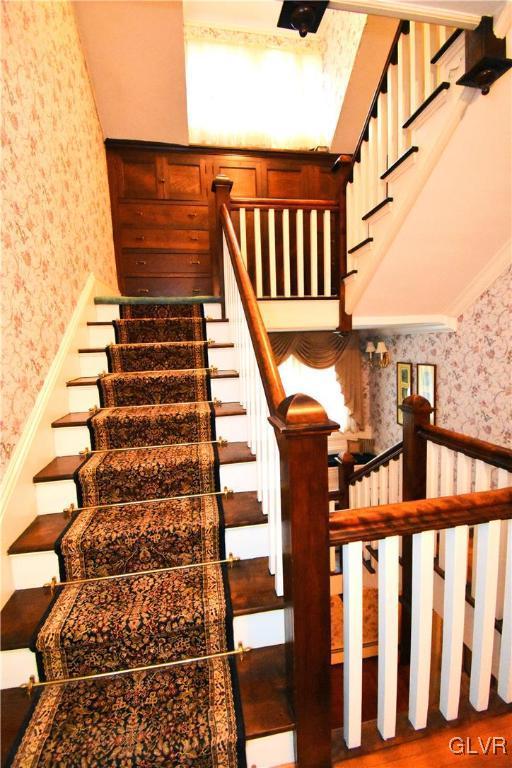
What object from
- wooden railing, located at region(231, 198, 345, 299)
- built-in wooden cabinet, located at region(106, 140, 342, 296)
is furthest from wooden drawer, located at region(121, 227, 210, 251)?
wooden railing, located at region(231, 198, 345, 299)

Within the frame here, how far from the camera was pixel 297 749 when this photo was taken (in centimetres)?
101

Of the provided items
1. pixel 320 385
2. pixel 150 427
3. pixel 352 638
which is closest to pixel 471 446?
pixel 352 638

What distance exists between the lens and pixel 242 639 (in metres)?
1.23

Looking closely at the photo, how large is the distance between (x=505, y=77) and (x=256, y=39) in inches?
146

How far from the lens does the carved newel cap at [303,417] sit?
0.89 meters

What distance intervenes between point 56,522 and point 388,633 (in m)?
1.30

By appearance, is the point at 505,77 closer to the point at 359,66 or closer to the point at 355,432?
the point at 359,66

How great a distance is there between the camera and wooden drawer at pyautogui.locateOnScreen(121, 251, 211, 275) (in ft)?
12.2

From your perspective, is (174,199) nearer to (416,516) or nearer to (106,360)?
(106,360)

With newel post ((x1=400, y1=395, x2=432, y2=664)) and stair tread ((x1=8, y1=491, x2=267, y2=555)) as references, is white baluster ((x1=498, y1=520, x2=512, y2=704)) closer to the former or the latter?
newel post ((x1=400, y1=395, x2=432, y2=664))

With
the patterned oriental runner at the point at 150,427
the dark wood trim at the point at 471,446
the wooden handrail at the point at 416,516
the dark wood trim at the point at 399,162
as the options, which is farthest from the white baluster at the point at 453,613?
the dark wood trim at the point at 399,162

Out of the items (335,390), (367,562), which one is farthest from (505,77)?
(335,390)

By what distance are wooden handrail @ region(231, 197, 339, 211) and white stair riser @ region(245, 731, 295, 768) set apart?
311cm

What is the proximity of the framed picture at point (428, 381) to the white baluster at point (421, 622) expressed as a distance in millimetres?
3100
